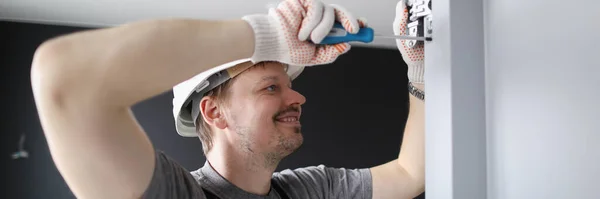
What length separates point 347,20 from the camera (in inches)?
25.6

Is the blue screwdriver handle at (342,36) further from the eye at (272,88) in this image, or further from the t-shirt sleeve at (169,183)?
the eye at (272,88)

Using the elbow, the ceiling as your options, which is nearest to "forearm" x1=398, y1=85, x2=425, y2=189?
the elbow

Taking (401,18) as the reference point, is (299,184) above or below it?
below

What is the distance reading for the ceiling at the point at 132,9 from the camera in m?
2.26

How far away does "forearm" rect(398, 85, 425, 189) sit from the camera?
1034mm

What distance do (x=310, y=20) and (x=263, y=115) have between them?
1.60ft

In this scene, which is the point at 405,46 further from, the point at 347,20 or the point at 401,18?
Result: the point at 347,20

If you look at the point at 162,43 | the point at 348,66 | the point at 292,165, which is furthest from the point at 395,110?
the point at 162,43

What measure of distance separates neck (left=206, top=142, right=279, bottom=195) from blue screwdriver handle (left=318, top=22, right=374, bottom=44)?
1.62 feet

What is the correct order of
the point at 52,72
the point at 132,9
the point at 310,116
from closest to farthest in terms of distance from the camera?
the point at 52,72
the point at 132,9
the point at 310,116

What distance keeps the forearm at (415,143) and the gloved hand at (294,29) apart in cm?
41

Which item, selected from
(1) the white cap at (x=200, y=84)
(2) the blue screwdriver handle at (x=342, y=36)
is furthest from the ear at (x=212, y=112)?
(2) the blue screwdriver handle at (x=342, y=36)

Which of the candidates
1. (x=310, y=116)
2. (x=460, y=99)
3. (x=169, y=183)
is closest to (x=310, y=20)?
(x=460, y=99)

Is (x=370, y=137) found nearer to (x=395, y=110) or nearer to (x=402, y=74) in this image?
(x=395, y=110)
